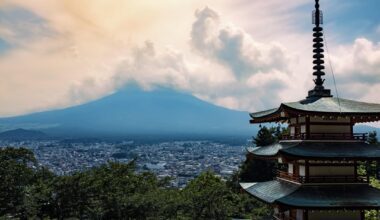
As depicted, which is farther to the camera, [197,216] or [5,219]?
[197,216]

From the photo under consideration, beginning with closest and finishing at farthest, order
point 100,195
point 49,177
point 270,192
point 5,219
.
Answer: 1. point 270,192
2. point 5,219
3. point 100,195
4. point 49,177

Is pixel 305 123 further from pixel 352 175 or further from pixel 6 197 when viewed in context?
pixel 6 197

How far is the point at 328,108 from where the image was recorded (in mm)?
18781

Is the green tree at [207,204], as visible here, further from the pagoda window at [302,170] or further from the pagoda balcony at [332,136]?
the pagoda balcony at [332,136]

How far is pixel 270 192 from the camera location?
783 inches

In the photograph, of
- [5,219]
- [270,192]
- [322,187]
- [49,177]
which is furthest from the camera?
[49,177]

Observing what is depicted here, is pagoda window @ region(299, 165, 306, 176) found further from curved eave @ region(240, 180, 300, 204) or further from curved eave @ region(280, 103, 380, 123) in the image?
curved eave @ region(280, 103, 380, 123)

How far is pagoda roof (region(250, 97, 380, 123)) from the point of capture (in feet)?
60.2

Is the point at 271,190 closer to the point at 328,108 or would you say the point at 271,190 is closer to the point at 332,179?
the point at 332,179

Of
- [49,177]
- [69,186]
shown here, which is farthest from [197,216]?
[49,177]

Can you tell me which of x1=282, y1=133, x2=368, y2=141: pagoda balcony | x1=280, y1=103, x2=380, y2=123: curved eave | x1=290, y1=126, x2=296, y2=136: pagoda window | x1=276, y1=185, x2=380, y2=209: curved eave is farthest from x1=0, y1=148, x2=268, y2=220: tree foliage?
x1=280, y1=103, x2=380, y2=123: curved eave

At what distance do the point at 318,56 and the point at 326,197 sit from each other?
650 centimetres

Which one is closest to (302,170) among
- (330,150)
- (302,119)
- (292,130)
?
(330,150)

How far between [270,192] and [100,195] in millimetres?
15130
